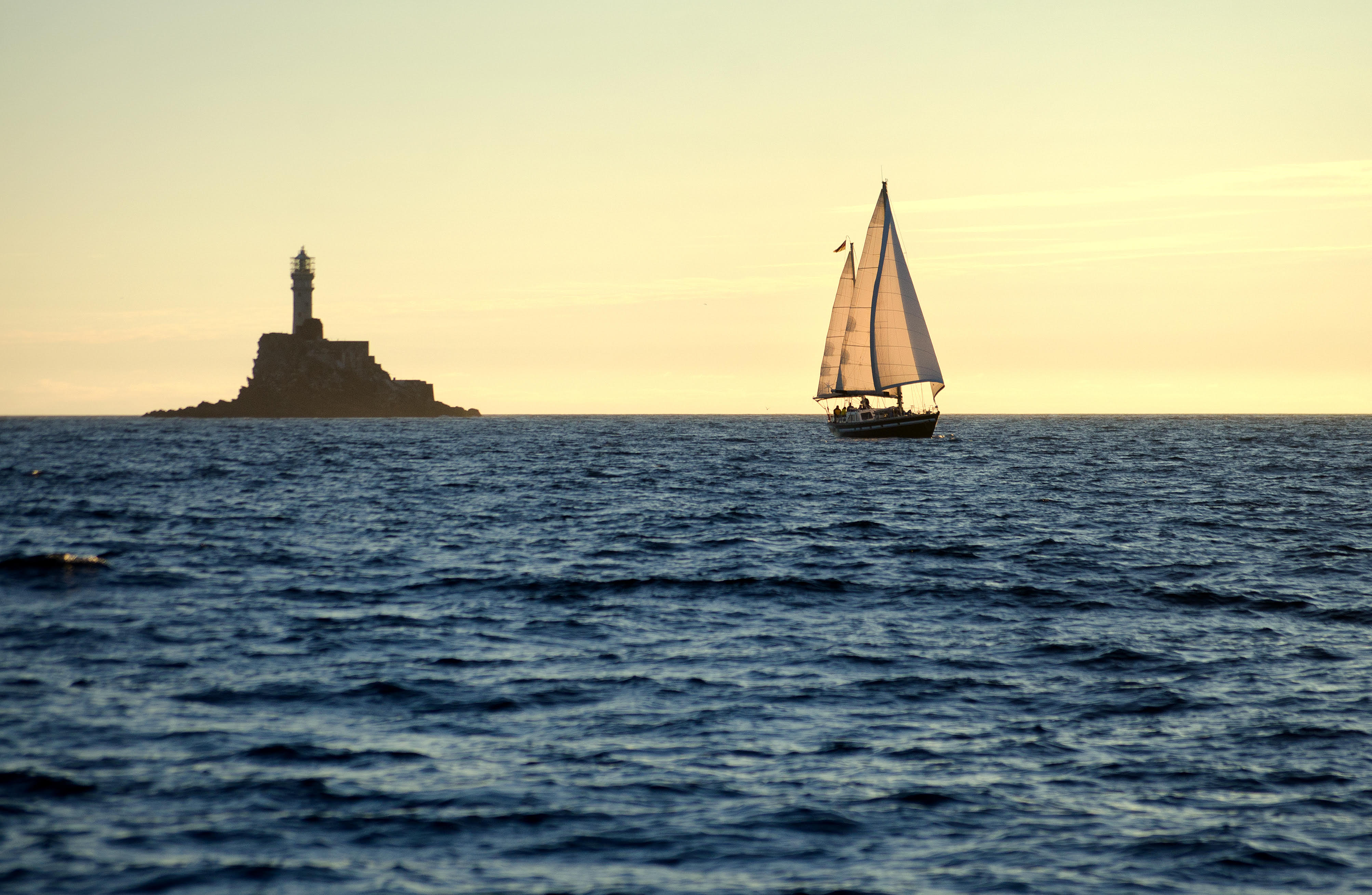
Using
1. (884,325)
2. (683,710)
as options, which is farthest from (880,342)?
(683,710)

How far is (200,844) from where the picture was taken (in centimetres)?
848

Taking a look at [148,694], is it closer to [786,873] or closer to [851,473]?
[786,873]

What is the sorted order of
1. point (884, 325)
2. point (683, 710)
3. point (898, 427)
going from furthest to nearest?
point (898, 427), point (884, 325), point (683, 710)

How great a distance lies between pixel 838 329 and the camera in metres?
91.9

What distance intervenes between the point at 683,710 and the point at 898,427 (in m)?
77.6

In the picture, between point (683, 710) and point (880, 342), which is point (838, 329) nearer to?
point (880, 342)

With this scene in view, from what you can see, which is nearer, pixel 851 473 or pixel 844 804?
pixel 844 804

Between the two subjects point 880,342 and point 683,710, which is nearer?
point 683,710

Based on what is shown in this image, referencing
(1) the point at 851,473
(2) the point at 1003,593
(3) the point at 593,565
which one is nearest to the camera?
(2) the point at 1003,593

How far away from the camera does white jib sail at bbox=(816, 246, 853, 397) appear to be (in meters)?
91.0

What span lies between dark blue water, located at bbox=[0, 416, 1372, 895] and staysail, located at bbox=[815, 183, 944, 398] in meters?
54.7

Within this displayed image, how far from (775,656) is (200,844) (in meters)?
8.36

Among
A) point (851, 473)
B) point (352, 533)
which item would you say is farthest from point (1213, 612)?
point (851, 473)

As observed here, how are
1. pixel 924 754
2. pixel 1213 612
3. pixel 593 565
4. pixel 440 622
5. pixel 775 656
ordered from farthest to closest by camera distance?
pixel 593 565 < pixel 1213 612 < pixel 440 622 < pixel 775 656 < pixel 924 754
